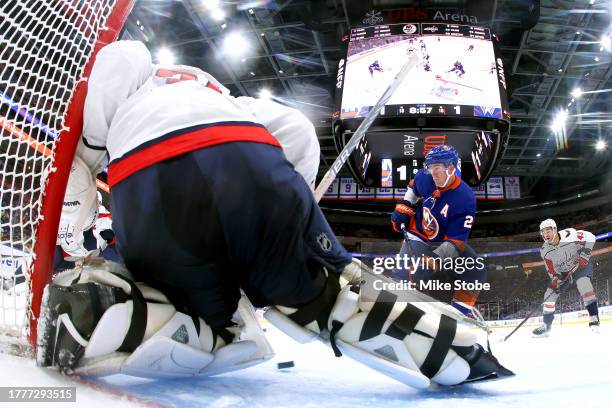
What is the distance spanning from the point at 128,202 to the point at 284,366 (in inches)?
18.9

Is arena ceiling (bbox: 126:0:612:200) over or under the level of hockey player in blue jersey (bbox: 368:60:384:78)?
over

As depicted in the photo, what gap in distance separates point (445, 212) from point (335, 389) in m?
1.62

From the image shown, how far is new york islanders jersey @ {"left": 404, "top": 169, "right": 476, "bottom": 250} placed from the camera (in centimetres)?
215

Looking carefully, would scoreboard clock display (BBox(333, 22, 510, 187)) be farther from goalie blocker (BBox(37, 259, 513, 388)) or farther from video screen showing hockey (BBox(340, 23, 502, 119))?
goalie blocker (BBox(37, 259, 513, 388))

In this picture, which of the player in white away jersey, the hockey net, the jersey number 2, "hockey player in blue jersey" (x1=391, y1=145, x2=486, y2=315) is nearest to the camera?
the hockey net

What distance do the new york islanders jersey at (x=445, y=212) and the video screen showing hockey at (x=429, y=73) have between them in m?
1.65

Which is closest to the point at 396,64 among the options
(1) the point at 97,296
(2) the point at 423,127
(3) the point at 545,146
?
(2) the point at 423,127

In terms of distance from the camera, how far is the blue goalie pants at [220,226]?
0.62 meters

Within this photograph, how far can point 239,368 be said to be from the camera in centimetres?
82

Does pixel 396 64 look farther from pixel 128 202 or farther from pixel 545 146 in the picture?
pixel 545 146

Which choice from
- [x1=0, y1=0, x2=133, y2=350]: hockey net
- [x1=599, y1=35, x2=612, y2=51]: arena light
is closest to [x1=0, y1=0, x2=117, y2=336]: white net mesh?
[x1=0, y1=0, x2=133, y2=350]: hockey net

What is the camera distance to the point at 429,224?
228 cm

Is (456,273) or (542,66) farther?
(542,66)

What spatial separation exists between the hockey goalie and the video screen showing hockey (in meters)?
3.24
